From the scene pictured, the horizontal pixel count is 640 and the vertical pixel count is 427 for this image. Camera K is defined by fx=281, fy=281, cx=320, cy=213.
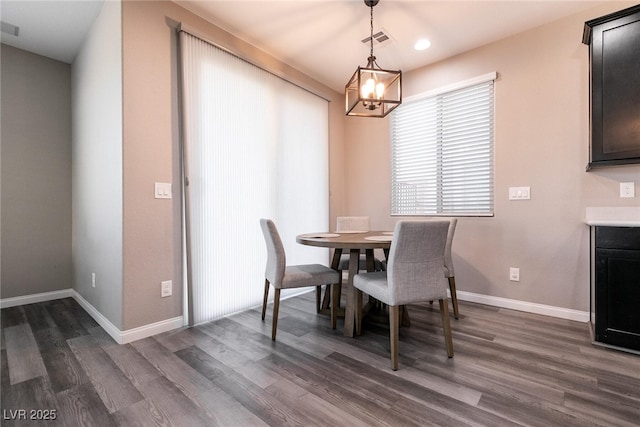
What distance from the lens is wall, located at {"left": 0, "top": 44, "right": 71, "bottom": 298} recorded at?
296 cm

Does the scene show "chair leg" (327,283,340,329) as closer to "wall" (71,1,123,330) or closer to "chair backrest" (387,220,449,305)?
"chair backrest" (387,220,449,305)

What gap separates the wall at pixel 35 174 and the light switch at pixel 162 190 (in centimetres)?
201

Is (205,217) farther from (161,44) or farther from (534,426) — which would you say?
(534,426)

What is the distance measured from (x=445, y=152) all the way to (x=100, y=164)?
11.4 ft

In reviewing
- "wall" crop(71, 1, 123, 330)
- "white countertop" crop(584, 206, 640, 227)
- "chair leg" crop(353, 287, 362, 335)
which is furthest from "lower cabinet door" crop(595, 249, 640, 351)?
"wall" crop(71, 1, 123, 330)

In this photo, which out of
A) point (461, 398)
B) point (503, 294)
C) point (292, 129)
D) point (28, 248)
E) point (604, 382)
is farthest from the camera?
point (292, 129)

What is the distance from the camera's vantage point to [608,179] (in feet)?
7.68

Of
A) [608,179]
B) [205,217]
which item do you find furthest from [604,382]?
[205,217]

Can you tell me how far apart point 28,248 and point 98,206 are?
4.63 ft

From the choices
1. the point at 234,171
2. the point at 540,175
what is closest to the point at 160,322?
the point at 234,171

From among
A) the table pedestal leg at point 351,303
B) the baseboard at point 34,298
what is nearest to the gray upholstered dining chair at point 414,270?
the table pedestal leg at point 351,303

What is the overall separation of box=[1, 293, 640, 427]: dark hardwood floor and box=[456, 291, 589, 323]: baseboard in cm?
14

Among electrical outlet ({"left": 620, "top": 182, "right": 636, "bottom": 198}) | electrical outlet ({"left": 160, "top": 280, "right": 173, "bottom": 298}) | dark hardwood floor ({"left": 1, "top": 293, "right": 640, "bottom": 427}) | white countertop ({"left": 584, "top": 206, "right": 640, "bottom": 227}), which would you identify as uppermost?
electrical outlet ({"left": 620, "top": 182, "right": 636, "bottom": 198})

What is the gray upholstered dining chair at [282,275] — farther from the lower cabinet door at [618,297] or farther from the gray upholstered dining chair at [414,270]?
the lower cabinet door at [618,297]
